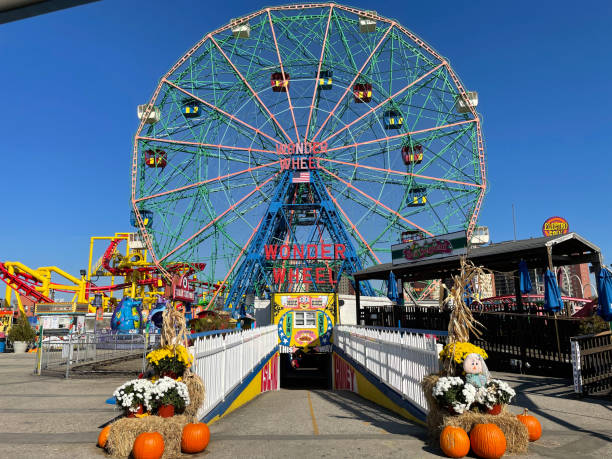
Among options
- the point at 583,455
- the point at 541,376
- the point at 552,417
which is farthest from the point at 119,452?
the point at 541,376

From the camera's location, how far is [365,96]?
92.7 feet

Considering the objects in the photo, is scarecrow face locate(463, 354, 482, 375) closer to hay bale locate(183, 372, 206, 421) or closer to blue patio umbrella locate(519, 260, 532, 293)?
hay bale locate(183, 372, 206, 421)

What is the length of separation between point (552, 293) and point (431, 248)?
597 centimetres

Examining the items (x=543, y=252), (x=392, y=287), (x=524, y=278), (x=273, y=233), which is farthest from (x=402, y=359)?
(x=273, y=233)

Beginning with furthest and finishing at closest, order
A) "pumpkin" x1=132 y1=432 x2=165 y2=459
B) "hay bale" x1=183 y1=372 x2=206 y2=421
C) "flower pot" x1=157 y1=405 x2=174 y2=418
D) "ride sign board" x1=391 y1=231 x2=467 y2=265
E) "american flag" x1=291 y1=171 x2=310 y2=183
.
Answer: "american flag" x1=291 y1=171 x2=310 y2=183 < "ride sign board" x1=391 y1=231 x2=467 y2=265 < "hay bale" x1=183 y1=372 x2=206 y2=421 < "flower pot" x1=157 y1=405 x2=174 y2=418 < "pumpkin" x1=132 y1=432 x2=165 y2=459

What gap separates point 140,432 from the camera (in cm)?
486

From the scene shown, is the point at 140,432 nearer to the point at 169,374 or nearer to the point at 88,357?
the point at 169,374

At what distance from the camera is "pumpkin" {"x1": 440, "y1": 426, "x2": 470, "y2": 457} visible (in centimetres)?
466

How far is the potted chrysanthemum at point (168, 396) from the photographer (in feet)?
16.8

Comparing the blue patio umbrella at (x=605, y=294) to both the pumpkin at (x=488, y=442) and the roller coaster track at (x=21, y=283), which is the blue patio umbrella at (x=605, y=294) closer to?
the pumpkin at (x=488, y=442)

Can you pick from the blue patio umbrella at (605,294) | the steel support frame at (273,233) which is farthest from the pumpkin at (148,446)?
the steel support frame at (273,233)

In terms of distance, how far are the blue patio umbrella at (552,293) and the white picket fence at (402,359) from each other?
13.8ft

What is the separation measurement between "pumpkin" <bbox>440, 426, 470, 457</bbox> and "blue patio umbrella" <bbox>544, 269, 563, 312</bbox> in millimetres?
7028

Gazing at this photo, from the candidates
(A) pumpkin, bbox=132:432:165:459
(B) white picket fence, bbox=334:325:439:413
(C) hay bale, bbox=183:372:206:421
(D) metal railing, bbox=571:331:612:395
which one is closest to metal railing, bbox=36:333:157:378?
(B) white picket fence, bbox=334:325:439:413
